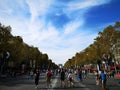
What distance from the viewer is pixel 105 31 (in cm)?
7544

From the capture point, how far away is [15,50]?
243 ft

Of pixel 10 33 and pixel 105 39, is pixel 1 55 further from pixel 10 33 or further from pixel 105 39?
pixel 105 39

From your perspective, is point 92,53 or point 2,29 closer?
point 2,29

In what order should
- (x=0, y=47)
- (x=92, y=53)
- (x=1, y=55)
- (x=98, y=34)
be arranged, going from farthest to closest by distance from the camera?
(x=92, y=53), (x=98, y=34), (x=1, y=55), (x=0, y=47)

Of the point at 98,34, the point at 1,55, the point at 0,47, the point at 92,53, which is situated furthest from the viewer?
the point at 92,53

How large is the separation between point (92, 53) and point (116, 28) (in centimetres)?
1941

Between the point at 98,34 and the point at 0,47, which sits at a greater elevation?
the point at 98,34

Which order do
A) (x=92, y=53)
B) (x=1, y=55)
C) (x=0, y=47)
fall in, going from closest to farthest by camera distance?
(x=0, y=47) < (x=1, y=55) < (x=92, y=53)

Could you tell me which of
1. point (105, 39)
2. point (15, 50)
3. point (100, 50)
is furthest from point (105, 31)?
point (15, 50)

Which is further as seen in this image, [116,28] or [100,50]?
[100,50]

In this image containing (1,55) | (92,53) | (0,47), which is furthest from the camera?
(92,53)

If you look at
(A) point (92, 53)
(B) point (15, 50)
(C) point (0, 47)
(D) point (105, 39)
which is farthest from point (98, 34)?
(C) point (0, 47)

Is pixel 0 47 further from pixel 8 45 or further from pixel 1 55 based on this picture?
pixel 1 55

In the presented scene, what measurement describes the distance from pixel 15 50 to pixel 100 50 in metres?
24.9
